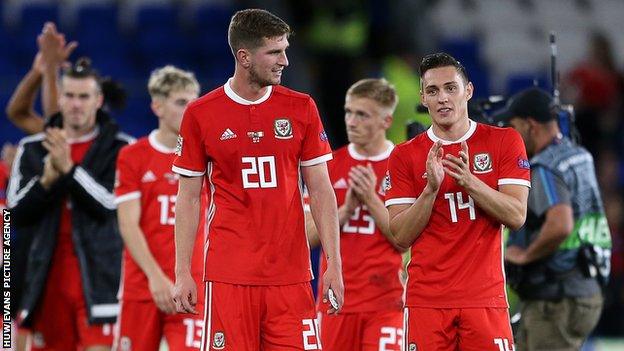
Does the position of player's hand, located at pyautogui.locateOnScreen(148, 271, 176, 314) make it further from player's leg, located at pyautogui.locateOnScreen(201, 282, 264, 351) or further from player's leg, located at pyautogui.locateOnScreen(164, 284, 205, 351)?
player's leg, located at pyautogui.locateOnScreen(201, 282, 264, 351)

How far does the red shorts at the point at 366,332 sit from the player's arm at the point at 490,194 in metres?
1.65

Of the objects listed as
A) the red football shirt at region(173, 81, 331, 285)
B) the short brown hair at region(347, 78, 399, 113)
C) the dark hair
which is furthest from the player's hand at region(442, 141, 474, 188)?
the short brown hair at region(347, 78, 399, 113)

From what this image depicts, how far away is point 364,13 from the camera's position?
1720 cm

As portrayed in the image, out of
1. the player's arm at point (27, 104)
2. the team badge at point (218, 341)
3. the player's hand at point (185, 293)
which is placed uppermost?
the player's arm at point (27, 104)

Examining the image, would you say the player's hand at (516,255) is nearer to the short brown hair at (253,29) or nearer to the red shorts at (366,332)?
the red shorts at (366,332)

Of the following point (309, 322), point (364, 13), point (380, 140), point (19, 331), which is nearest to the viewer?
point (309, 322)

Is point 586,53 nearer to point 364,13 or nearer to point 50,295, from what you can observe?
point 364,13

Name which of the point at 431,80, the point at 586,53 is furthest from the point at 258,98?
the point at 586,53

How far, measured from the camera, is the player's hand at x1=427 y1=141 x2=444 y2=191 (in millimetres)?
6680

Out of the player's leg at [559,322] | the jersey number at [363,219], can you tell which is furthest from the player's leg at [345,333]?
the player's leg at [559,322]

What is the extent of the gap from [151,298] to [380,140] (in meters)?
1.84

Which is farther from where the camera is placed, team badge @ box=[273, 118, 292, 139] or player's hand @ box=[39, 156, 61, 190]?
player's hand @ box=[39, 156, 61, 190]

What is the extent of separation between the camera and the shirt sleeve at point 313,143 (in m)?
7.01

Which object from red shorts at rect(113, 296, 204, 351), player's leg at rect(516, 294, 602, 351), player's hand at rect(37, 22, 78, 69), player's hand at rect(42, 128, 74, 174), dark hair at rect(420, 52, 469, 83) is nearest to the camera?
dark hair at rect(420, 52, 469, 83)
